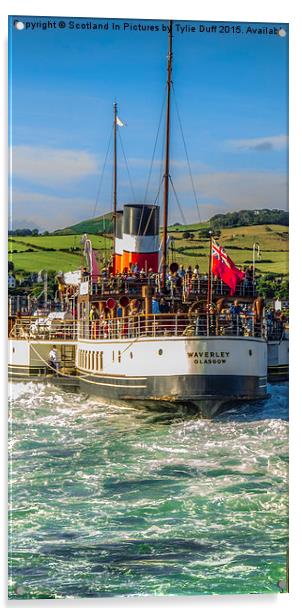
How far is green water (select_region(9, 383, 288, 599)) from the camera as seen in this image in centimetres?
1040

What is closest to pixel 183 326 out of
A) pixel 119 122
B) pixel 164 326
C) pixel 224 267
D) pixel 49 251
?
pixel 164 326

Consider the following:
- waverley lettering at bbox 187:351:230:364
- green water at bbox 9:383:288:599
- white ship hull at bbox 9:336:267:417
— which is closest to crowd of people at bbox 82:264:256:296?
white ship hull at bbox 9:336:267:417

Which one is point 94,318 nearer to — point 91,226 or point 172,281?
point 172,281

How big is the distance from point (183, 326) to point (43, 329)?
5.17ft

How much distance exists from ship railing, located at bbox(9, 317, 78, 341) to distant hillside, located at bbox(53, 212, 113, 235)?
93cm

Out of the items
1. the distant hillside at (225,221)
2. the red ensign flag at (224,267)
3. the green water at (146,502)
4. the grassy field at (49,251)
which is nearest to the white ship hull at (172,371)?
the green water at (146,502)

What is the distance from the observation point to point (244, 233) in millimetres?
11500

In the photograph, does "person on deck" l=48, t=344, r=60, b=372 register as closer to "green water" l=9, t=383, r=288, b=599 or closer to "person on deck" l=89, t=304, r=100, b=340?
"person on deck" l=89, t=304, r=100, b=340

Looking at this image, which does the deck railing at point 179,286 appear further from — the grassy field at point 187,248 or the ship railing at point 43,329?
the ship railing at point 43,329

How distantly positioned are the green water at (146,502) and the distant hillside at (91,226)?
4.86ft

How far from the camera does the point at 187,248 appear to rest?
1179 centimetres


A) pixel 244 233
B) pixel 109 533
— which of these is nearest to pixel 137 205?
pixel 244 233

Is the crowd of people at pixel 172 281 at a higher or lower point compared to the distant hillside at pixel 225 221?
lower

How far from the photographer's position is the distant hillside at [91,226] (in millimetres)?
11352
